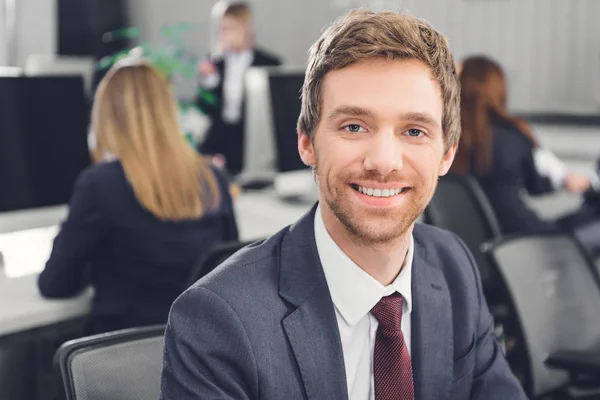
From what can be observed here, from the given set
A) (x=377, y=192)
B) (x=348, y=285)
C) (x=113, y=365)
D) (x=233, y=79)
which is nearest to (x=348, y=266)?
(x=348, y=285)

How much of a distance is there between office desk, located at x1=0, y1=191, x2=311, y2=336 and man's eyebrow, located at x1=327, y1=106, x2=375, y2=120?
1.10 m

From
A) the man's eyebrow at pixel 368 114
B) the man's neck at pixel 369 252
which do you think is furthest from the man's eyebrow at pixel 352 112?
the man's neck at pixel 369 252

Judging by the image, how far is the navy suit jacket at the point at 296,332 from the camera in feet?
3.00

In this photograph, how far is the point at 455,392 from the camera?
1138 millimetres

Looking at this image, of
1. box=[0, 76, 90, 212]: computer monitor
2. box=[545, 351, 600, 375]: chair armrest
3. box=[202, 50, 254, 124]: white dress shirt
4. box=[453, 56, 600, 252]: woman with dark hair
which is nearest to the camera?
box=[545, 351, 600, 375]: chair armrest

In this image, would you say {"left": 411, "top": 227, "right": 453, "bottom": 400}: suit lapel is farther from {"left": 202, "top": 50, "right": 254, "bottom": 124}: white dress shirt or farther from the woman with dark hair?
{"left": 202, "top": 50, "right": 254, "bottom": 124}: white dress shirt

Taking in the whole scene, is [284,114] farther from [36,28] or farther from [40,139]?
[36,28]

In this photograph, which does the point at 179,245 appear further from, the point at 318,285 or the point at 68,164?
the point at 318,285

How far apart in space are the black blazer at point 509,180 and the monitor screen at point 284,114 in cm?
79

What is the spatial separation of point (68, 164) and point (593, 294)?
1.55 meters

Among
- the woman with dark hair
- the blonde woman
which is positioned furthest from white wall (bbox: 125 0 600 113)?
the blonde woman

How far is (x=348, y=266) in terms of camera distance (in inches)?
40.9

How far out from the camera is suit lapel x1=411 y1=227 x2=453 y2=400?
1092 millimetres

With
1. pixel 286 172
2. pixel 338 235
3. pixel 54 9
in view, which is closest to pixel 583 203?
pixel 286 172
